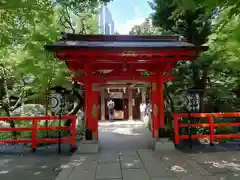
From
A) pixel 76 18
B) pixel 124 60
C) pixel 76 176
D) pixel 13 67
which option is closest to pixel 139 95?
pixel 76 18

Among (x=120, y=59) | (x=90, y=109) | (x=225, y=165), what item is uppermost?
(x=120, y=59)

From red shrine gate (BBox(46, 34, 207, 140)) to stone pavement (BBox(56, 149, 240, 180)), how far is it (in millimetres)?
1248

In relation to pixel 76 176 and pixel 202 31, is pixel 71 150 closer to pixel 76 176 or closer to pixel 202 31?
pixel 76 176

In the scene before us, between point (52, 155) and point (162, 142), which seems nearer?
point (52, 155)

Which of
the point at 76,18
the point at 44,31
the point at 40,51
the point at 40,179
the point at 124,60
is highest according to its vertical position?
the point at 76,18

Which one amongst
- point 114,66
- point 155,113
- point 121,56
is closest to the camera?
point 121,56

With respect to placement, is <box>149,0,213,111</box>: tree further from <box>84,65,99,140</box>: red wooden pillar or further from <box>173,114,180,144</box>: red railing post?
<box>84,65,99,140</box>: red wooden pillar

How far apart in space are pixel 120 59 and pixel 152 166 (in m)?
3.47

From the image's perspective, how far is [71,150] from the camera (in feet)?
26.7

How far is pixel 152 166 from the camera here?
19.8ft

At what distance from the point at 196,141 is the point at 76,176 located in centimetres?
559

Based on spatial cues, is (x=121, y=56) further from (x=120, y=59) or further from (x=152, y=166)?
(x=152, y=166)

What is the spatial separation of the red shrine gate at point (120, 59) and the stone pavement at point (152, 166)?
125cm

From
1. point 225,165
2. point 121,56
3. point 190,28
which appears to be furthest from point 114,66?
point 190,28
